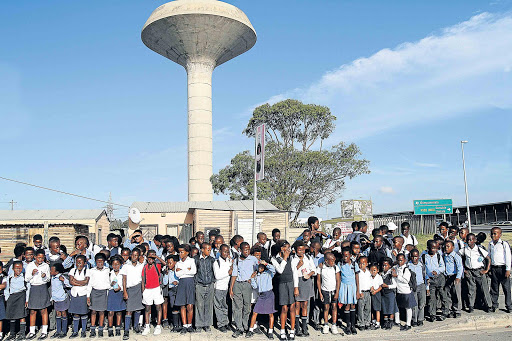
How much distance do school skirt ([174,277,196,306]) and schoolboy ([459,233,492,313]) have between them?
5568 mm

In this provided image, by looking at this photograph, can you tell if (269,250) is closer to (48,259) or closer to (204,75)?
(48,259)

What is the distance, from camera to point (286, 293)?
24.9 feet

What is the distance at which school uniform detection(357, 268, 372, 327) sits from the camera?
802cm

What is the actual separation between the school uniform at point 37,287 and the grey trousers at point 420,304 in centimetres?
667

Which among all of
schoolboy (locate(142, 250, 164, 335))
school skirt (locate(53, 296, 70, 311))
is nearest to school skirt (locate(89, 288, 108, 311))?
school skirt (locate(53, 296, 70, 311))

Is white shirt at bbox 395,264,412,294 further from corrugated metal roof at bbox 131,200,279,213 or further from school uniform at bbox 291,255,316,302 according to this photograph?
corrugated metal roof at bbox 131,200,279,213

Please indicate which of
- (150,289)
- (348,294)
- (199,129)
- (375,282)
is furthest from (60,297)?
(199,129)

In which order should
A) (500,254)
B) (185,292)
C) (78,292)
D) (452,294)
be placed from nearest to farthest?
(78,292) < (185,292) < (452,294) < (500,254)

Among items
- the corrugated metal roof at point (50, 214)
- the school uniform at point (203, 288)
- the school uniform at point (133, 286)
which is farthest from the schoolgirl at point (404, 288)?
the corrugated metal roof at point (50, 214)

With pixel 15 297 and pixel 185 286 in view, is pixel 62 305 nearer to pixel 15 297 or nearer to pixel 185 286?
pixel 15 297

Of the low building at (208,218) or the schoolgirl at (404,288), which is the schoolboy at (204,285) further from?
the low building at (208,218)

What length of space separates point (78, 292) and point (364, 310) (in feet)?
16.8

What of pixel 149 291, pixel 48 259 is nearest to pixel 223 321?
pixel 149 291

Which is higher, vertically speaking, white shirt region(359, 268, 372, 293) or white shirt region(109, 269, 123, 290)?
white shirt region(109, 269, 123, 290)
